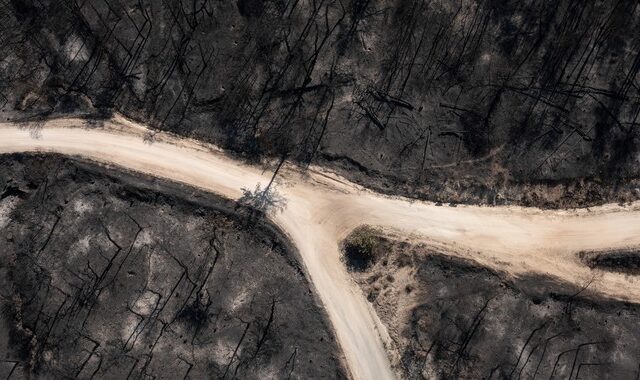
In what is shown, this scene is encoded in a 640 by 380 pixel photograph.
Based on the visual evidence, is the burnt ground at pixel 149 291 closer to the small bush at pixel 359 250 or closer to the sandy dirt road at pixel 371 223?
the sandy dirt road at pixel 371 223

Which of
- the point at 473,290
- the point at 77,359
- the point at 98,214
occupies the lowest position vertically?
the point at 77,359

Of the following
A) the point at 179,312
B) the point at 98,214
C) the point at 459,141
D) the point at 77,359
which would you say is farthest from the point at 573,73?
the point at 77,359

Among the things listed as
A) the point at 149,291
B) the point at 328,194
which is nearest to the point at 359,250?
the point at 328,194

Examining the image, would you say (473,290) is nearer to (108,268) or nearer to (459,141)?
(459,141)

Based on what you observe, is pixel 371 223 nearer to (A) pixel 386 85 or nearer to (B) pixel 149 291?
(A) pixel 386 85

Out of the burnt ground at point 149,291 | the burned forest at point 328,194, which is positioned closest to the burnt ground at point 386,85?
the burned forest at point 328,194

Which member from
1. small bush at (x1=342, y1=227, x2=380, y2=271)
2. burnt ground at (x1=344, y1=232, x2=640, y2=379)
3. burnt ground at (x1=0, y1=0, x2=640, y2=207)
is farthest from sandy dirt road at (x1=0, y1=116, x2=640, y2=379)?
burnt ground at (x1=0, y1=0, x2=640, y2=207)

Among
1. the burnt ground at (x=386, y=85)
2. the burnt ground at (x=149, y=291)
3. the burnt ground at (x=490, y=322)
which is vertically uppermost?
the burnt ground at (x=386, y=85)
